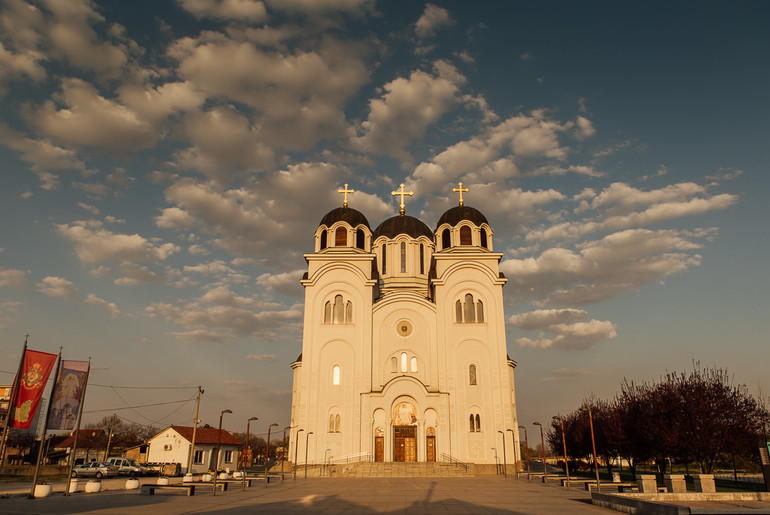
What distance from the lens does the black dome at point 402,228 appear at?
154 feet

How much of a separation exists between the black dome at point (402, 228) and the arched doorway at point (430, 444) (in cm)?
1705

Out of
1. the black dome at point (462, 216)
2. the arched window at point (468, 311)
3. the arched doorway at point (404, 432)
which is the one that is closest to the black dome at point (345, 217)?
the black dome at point (462, 216)

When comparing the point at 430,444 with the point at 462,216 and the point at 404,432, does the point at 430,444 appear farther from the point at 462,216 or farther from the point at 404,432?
the point at 462,216

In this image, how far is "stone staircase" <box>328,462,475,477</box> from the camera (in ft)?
108

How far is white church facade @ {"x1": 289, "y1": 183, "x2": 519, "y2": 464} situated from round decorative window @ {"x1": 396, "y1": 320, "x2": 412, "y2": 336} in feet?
0.25

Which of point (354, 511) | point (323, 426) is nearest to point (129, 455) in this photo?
point (323, 426)

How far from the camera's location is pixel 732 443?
25.6 meters

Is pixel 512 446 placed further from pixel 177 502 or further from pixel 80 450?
pixel 80 450

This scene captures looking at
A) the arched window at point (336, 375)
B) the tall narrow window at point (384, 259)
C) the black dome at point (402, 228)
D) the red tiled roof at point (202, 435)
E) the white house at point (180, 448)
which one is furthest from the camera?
the white house at point (180, 448)

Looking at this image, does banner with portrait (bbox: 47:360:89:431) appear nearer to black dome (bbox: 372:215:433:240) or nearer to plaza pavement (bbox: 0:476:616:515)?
plaza pavement (bbox: 0:476:616:515)

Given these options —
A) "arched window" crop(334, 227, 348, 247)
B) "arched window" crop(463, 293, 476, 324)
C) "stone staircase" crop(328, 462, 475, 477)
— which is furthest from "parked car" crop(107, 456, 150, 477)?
"arched window" crop(463, 293, 476, 324)

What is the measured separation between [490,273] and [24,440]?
48622 millimetres

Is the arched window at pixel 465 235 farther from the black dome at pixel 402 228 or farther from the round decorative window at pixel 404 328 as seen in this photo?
the round decorative window at pixel 404 328

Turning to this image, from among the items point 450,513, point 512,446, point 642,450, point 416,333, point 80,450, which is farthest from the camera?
point 80,450
